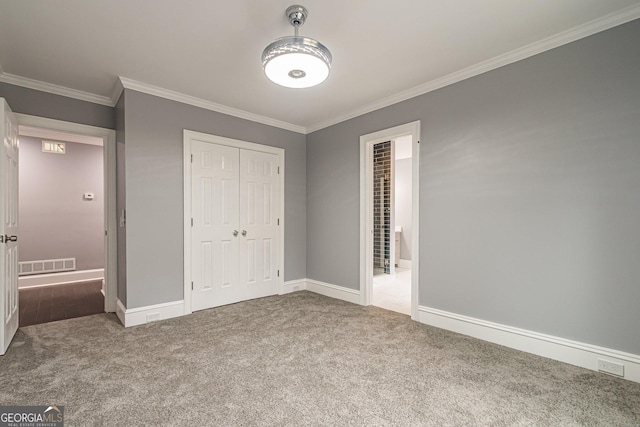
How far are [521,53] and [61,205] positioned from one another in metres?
7.04

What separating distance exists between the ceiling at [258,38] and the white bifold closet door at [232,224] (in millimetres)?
947

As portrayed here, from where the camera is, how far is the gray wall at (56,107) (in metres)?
3.00

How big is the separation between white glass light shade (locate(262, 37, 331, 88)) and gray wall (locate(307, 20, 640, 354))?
1.60 metres

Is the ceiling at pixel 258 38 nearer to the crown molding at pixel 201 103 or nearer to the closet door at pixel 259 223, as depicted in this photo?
the crown molding at pixel 201 103

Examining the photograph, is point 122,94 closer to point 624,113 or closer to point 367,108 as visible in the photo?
point 367,108

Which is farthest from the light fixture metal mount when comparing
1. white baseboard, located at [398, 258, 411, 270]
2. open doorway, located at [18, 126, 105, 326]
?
white baseboard, located at [398, 258, 411, 270]

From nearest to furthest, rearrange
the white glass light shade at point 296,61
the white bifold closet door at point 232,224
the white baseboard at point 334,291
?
the white glass light shade at point 296,61, the white bifold closet door at point 232,224, the white baseboard at point 334,291

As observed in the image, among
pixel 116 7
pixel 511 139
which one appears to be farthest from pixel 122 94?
pixel 511 139

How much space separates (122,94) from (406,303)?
415 centimetres

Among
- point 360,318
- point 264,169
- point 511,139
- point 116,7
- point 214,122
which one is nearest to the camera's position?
point 116,7

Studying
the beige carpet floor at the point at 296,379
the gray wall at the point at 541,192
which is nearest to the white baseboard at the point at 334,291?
the beige carpet floor at the point at 296,379

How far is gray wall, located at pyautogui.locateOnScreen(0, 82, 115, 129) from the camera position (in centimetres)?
300

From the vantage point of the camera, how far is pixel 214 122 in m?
3.74

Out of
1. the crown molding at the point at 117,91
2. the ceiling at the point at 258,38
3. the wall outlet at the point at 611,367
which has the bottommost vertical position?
the wall outlet at the point at 611,367
